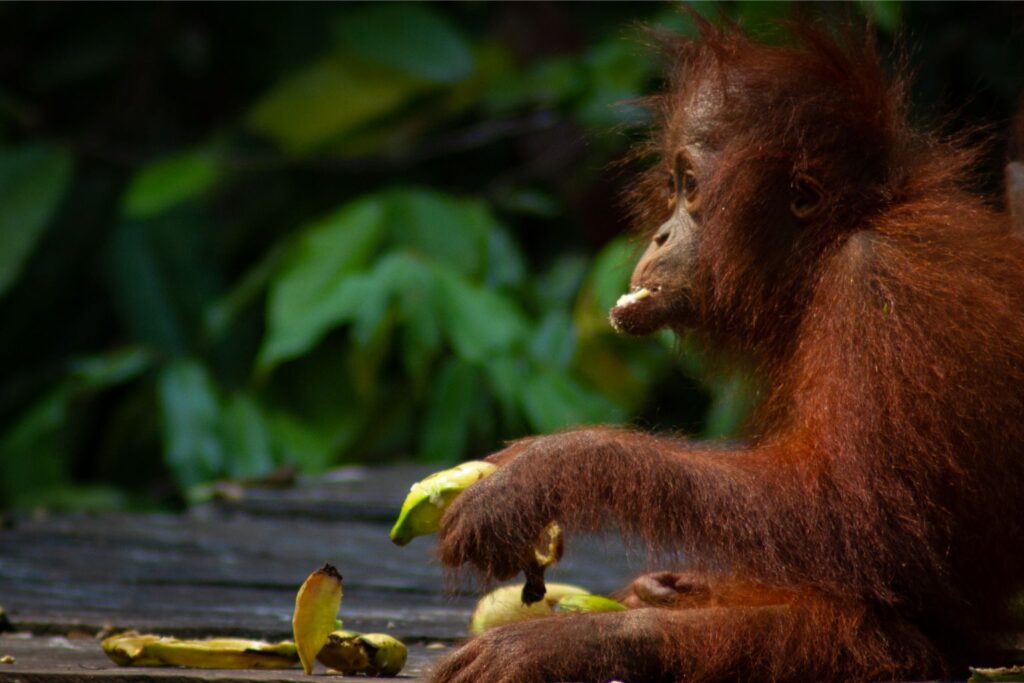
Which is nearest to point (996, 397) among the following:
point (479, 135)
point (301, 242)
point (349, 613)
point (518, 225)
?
point (349, 613)

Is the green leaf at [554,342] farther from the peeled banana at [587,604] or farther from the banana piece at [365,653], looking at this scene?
the banana piece at [365,653]

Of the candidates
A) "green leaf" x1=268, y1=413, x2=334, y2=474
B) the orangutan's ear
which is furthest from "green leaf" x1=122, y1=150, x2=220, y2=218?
the orangutan's ear

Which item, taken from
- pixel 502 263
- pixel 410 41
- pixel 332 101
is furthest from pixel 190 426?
pixel 410 41

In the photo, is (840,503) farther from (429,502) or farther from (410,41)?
(410,41)

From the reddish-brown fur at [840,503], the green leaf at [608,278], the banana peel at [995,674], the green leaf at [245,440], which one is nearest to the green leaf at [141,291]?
the green leaf at [245,440]

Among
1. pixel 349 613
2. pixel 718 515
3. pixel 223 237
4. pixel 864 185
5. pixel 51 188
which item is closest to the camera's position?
pixel 718 515

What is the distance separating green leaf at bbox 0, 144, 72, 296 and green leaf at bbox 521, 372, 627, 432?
8.65ft

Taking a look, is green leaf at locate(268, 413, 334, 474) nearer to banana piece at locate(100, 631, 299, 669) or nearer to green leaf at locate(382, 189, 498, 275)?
green leaf at locate(382, 189, 498, 275)

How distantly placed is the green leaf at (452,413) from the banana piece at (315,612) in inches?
139

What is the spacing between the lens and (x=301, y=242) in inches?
256

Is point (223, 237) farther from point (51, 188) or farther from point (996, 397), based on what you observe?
point (996, 397)

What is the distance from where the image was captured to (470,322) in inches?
234

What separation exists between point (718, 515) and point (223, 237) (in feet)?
19.9

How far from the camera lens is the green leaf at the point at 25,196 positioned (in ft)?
23.4
